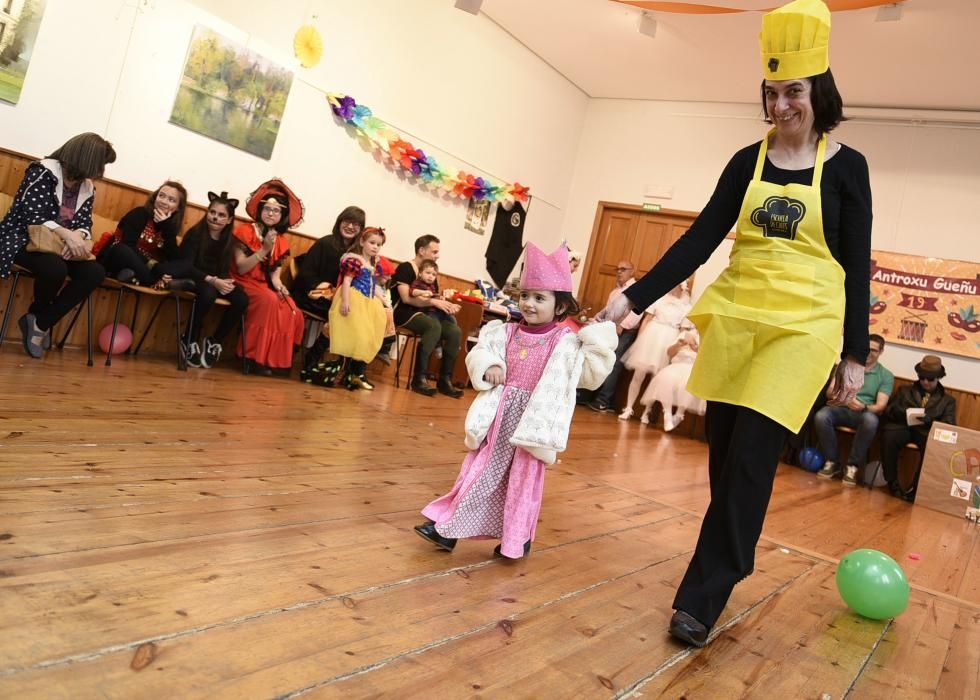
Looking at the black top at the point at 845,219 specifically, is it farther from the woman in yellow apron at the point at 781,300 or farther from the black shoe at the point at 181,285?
the black shoe at the point at 181,285

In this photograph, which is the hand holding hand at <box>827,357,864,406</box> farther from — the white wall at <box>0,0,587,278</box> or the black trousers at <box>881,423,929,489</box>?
the black trousers at <box>881,423,929,489</box>

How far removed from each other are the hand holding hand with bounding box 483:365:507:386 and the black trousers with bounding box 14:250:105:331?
9.00ft

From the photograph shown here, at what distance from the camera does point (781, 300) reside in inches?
74.6

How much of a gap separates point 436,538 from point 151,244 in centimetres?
325

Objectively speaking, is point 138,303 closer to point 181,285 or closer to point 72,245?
point 181,285

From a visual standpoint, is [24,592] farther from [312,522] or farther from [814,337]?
[814,337]

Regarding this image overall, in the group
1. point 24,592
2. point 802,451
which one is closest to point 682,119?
point 802,451

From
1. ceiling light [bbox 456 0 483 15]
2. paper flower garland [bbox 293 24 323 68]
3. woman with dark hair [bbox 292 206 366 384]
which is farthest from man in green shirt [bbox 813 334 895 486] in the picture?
paper flower garland [bbox 293 24 323 68]

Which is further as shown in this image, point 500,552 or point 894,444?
point 894,444

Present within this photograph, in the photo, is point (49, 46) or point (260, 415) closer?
point (260, 415)

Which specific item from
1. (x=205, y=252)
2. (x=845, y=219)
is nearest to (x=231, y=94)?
(x=205, y=252)

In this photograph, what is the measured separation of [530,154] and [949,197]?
13.5ft

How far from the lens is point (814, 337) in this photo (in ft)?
6.10

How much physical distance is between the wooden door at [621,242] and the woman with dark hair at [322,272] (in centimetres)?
396
